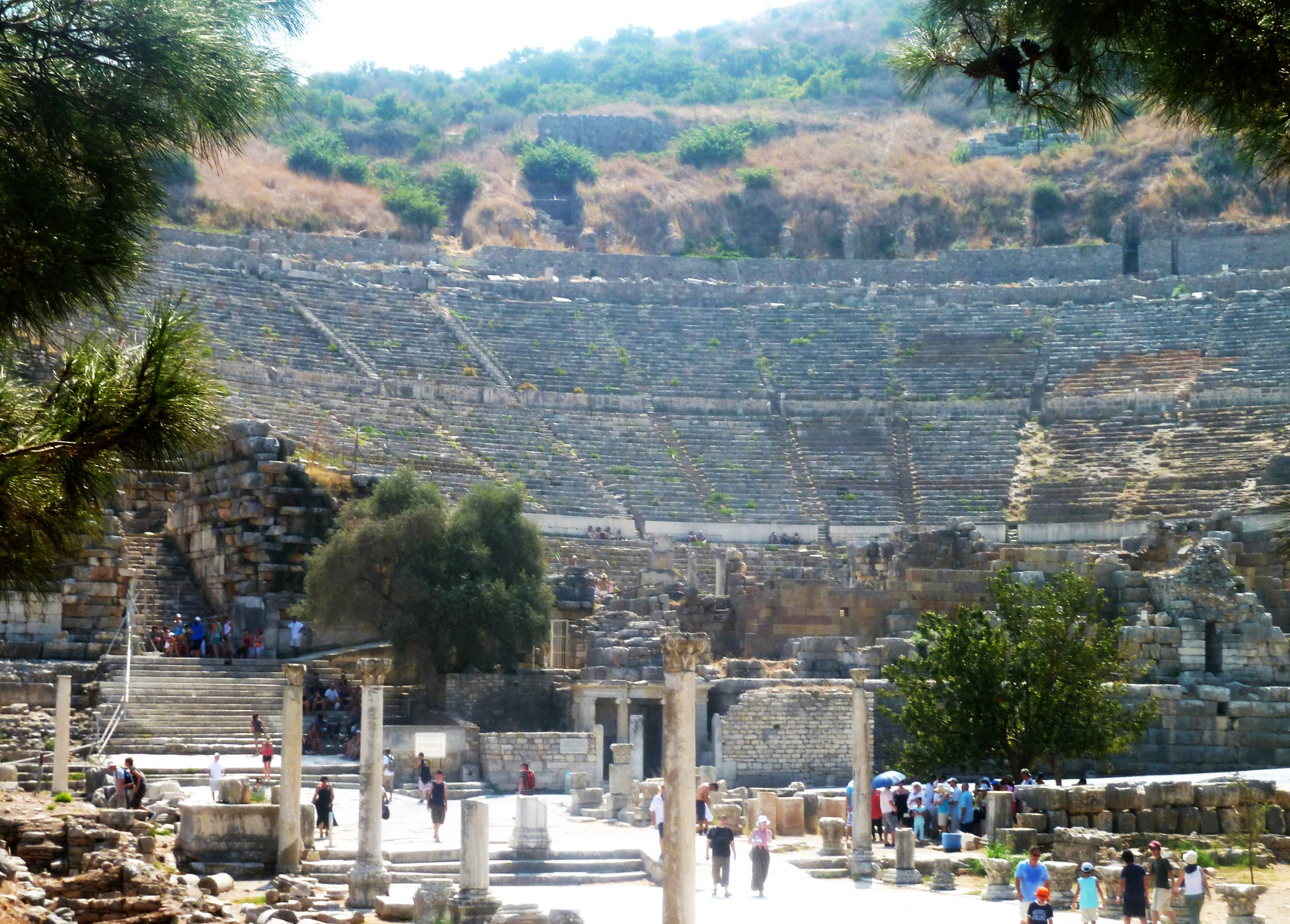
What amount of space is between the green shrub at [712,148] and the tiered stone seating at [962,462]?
118 ft

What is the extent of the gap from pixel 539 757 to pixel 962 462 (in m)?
21.2

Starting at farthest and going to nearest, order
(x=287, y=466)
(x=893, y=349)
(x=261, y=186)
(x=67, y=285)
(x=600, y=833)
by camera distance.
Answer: (x=261, y=186) → (x=893, y=349) → (x=287, y=466) → (x=600, y=833) → (x=67, y=285)

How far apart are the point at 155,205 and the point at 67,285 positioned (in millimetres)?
959

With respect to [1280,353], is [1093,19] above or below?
below

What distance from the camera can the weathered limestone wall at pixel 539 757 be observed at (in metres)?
26.8

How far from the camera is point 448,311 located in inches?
2138

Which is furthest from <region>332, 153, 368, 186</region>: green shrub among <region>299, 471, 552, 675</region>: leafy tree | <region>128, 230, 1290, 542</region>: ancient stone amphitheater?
<region>299, 471, 552, 675</region>: leafy tree

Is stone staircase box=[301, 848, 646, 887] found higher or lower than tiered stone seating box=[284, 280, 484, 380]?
lower

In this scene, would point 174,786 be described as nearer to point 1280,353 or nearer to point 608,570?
point 608,570

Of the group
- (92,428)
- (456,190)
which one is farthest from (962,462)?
(92,428)

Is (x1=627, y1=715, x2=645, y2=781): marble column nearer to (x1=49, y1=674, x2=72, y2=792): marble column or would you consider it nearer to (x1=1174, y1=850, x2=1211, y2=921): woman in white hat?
(x1=49, y1=674, x2=72, y2=792): marble column

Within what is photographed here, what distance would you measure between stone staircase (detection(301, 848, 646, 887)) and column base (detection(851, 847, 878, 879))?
2424 mm

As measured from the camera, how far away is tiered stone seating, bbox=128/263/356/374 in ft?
153

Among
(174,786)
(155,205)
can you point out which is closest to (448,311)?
(174,786)
